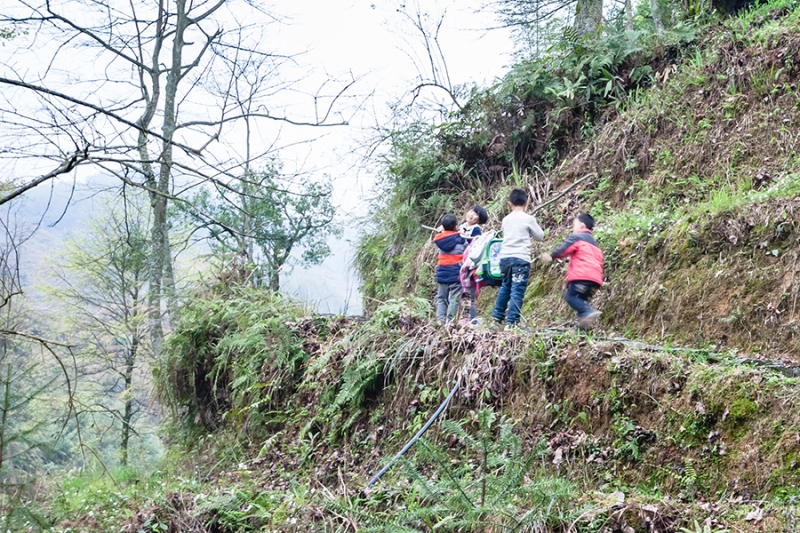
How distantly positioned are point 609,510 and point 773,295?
3598 mm

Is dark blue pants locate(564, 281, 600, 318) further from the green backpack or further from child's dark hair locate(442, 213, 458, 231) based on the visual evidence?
child's dark hair locate(442, 213, 458, 231)

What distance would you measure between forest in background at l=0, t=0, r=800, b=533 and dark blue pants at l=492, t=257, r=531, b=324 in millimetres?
1061

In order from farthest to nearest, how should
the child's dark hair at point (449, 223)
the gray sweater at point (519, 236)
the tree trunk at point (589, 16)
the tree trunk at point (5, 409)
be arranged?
the tree trunk at point (589, 16) → the child's dark hair at point (449, 223) → the gray sweater at point (519, 236) → the tree trunk at point (5, 409)

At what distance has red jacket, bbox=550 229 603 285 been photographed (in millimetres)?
7250

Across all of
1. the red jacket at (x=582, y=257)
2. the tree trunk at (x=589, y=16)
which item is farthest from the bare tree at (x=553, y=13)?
the red jacket at (x=582, y=257)

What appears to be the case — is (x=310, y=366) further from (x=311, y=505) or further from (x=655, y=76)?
(x=655, y=76)

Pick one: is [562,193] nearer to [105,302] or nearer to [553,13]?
[553,13]

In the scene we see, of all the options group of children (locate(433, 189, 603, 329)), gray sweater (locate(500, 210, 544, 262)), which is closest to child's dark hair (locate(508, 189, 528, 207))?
group of children (locate(433, 189, 603, 329))

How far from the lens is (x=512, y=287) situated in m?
7.66

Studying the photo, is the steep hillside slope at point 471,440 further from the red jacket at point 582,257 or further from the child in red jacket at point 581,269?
the red jacket at point 582,257

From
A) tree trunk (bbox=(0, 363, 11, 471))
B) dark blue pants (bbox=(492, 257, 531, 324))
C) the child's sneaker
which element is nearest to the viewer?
tree trunk (bbox=(0, 363, 11, 471))

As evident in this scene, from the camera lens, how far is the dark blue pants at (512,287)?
7590 mm

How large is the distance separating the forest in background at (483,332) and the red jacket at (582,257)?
3.02 feet

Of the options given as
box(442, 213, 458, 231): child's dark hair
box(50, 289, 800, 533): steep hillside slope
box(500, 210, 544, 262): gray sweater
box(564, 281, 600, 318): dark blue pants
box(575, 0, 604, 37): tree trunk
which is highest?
box(575, 0, 604, 37): tree trunk
